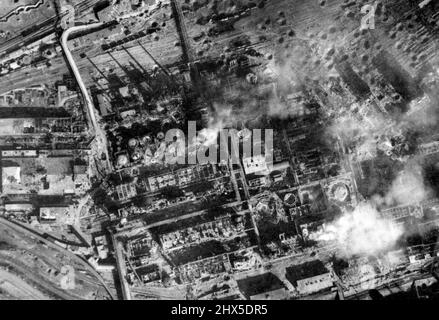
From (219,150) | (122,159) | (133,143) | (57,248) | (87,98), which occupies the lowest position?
(57,248)

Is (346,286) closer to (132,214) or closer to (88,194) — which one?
(132,214)

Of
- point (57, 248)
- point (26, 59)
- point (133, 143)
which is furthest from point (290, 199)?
point (26, 59)

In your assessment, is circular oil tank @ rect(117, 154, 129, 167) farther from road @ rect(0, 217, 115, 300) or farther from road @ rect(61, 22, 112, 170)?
road @ rect(0, 217, 115, 300)

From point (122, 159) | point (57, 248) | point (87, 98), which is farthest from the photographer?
point (87, 98)

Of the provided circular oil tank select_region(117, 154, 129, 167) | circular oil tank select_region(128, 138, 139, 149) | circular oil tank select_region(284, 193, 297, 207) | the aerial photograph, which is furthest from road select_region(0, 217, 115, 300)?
circular oil tank select_region(284, 193, 297, 207)

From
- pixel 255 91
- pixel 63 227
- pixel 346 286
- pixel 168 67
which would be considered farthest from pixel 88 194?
pixel 346 286

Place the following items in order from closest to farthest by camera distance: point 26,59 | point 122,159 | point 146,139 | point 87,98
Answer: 1. point 122,159
2. point 146,139
3. point 87,98
4. point 26,59

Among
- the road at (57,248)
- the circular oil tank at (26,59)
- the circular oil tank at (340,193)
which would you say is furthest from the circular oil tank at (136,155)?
the circular oil tank at (340,193)

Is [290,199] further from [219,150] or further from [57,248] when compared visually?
[57,248]
